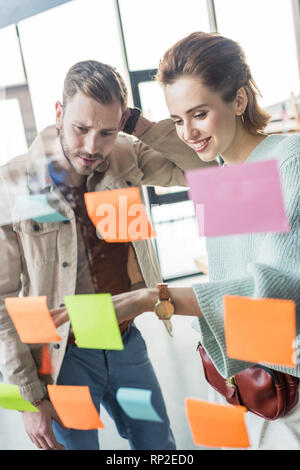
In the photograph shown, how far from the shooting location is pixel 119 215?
756 millimetres

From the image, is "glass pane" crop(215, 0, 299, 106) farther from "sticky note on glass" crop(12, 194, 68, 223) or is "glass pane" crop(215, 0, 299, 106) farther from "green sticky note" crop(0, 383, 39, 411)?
"green sticky note" crop(0, 383, 39, 411)

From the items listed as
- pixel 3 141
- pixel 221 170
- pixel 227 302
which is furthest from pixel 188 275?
pixel 3 141

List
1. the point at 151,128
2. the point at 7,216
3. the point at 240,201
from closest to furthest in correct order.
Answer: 1. the point at 240,201
2. the point at 151,128
3. the point at 7,216

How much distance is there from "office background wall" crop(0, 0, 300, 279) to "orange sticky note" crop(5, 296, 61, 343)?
30 centimetres

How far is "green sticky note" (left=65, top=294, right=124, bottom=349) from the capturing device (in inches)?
31.1

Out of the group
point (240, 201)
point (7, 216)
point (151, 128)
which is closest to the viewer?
point (240, 201)

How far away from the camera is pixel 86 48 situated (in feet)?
2.48

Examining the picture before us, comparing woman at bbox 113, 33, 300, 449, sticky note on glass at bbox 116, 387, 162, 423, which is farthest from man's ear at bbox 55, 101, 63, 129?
sticky note on glass at bbox 116, 387, 162, 423

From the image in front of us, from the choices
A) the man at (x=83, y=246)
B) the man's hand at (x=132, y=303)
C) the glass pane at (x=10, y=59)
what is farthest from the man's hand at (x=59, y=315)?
the glass pane at (x=10, y=59)

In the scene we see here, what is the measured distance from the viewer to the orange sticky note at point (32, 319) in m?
0.87

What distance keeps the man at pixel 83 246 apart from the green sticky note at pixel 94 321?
21mm

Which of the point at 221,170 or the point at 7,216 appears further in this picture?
the point at 7,216
